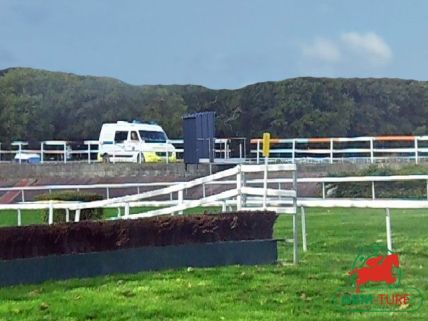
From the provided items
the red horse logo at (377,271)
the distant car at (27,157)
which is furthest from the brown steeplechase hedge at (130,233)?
the distant car at (27,157)

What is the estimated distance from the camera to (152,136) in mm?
38375

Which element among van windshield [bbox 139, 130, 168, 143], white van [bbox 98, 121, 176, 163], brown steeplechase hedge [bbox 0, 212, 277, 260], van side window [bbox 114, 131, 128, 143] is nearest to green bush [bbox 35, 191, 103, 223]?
brown steeplechase hedge [bbox 0, 212, 277, 260]

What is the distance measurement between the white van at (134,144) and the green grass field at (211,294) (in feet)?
81.6

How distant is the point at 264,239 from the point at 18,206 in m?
5.03

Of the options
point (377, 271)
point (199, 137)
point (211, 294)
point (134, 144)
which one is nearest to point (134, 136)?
point (134, 144)

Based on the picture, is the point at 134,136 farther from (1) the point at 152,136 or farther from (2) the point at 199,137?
(2) the point at 199,137

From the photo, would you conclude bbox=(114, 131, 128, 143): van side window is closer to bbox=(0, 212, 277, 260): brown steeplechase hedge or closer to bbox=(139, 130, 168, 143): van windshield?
bbox=(139, 130, 168, 143): van windshield

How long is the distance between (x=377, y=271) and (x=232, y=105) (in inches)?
2021

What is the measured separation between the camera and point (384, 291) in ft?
24.2

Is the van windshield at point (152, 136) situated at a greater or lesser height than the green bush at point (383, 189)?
greater

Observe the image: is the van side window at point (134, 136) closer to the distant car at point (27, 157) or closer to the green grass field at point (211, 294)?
the distant car at point (27, 157)

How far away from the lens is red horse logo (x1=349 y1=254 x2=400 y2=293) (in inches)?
306

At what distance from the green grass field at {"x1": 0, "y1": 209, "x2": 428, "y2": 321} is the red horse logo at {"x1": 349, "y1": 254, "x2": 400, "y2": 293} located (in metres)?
0.15

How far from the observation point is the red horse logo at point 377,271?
306 inches
